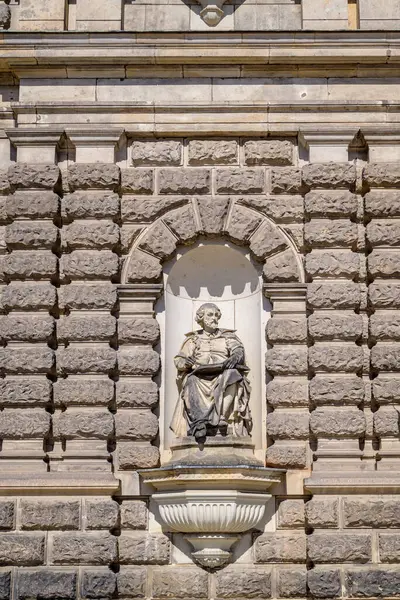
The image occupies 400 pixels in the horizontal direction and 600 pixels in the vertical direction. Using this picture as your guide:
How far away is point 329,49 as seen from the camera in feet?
43.3

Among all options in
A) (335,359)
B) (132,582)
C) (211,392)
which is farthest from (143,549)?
(335,359)

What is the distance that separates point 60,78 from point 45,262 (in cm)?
232

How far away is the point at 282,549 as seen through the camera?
482 inches

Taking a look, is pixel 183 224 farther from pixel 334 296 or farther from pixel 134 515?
pixel 134 515

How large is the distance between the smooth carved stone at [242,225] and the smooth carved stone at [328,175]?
761mm

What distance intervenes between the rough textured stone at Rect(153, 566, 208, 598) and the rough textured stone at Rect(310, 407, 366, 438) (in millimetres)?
2076

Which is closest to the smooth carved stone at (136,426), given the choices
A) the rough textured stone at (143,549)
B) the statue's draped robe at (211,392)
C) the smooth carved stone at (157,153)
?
the statue's draped robe at (211,392)

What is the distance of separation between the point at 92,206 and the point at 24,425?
8.80 ft

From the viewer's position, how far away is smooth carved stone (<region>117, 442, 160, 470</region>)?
1238 centimetres

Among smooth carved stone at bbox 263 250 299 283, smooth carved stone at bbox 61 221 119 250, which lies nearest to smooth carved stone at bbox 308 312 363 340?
smooth carved stone at bbox 263 250 299 283

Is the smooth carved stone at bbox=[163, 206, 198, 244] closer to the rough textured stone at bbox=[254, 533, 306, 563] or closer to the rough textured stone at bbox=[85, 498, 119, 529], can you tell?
the rough textured stone at bbox=[85, 498, 119, 529]

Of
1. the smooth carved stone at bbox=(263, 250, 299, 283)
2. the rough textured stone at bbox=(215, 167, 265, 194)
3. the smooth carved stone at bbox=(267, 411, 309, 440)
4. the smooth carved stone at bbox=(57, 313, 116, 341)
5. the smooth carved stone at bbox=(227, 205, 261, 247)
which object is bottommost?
the smooth carved stone at bbox=(267, 411, 309, 440)

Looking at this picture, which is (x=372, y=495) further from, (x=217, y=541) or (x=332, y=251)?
(x=332, y=251)

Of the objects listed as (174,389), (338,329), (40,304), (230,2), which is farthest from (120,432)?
(230,2)
